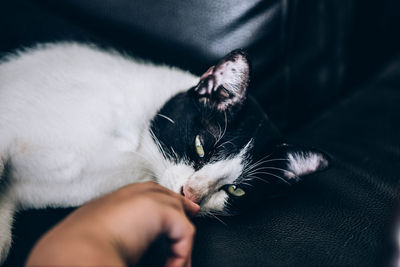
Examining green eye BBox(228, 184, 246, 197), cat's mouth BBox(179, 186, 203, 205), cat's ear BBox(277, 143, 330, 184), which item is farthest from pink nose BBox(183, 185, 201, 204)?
cat's ear BBox(277, 143, 330, 184)

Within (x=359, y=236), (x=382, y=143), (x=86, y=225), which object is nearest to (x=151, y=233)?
(x=86, y=225)

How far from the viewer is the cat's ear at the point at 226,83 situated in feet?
2.24

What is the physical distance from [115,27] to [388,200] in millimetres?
812

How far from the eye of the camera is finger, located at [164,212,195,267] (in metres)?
0.46

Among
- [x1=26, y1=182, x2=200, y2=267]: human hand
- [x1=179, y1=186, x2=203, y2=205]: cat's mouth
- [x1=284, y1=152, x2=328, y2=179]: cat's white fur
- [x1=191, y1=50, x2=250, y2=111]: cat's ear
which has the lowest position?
[x1=179, y1=186, x2=203, y2=205]: cat's mouth

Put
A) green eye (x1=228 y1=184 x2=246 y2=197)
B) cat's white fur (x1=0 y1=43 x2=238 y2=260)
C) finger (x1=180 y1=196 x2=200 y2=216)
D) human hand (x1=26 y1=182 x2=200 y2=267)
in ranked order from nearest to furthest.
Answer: human hand (x1=26 y1=182 x2=200 y2=267)
finger (x1=180 y1=196 x2=200 y2=216)
cat's white fur (x1=0 y1=43 x2=238 y2=260)
green eye (x1=228 y1=184 x2=246 y2=197)

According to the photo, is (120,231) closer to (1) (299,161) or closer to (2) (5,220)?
(2) (5,220)

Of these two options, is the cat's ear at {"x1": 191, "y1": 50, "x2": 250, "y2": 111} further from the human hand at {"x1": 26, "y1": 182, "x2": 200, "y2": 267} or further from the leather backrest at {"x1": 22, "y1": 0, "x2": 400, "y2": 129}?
the human hand at {"x1": 26, "y1": 182, "x2": 200, "y2": 267}

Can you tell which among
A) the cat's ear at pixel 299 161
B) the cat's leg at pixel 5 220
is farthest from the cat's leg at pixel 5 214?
the cat's ear at pixel 299 161

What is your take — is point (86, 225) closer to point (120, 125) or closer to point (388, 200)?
point (120, 125)

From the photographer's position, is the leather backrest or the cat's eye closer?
the cat's eye

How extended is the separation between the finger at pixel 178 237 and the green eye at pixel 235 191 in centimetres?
31

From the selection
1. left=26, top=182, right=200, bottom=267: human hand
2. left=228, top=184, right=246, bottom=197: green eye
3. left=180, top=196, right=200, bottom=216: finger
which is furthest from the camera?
left=228, top=184, right=246, bottom=197: green eye

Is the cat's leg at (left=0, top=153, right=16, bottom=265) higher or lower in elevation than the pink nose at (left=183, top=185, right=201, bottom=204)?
lower
